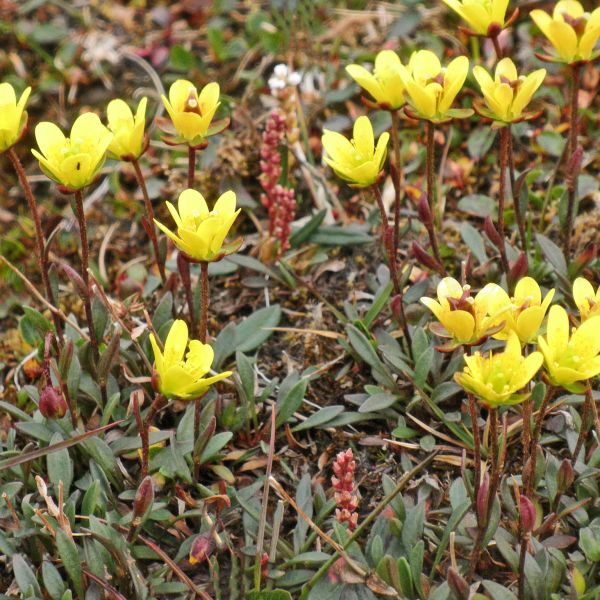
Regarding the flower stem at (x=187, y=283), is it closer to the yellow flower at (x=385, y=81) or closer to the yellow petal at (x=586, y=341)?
the yellow flower at (x=385, y=81)

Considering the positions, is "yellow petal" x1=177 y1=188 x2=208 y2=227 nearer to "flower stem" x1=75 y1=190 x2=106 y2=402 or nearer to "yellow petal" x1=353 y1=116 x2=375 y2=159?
"flower stem" x1=75 y1=190 x2=106 y2=402

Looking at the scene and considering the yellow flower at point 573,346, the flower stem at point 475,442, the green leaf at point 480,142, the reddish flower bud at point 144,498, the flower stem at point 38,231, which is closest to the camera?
the yellow flower at point 573,346

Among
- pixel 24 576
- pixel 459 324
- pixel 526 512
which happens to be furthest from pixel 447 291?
pixel 24 576

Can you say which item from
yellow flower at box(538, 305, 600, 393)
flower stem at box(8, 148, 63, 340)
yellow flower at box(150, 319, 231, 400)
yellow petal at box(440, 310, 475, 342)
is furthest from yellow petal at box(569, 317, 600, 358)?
flower stem at box(8, 148, 63, 340)

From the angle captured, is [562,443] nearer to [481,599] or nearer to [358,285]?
[481,599]

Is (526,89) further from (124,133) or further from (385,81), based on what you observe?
(124,133)

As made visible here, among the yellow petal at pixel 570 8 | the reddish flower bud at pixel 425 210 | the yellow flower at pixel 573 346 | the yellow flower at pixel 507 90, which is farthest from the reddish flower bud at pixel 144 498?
the yellow petal at pixel 570 8
